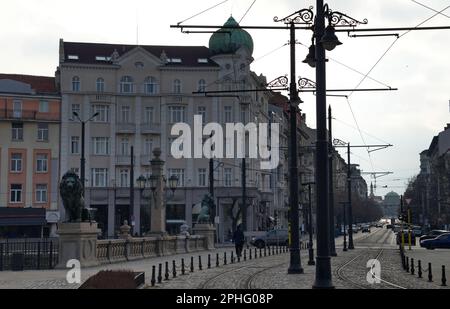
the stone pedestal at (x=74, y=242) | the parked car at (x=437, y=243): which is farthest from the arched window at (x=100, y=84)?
the stone pedestal at (x=74, y=242)

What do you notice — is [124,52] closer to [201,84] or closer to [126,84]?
[126,84]

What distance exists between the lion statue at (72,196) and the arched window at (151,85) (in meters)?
51.7

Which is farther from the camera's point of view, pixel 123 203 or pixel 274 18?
pixel 123 203

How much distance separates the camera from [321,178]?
50.1ft

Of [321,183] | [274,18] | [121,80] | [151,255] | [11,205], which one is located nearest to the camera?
[321,183]

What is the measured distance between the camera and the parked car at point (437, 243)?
2355 inches

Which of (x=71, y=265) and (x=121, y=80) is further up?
(x=121, y=80)

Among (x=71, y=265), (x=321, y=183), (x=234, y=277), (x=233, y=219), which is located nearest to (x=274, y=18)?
(x=321, y=183)

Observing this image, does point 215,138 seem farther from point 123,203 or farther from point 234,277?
point 234,277

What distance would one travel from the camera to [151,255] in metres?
39.5

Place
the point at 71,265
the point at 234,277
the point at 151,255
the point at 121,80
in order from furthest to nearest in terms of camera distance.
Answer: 1. the point at 121,80
2. the point at 151,255
3. the point at 71,265
4. the point at 234,277

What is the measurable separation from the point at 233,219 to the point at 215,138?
30.9 feet

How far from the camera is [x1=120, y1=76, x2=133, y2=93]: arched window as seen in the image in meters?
78.6

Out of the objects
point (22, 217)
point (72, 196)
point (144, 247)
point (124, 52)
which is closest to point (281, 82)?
point (72, 196)
